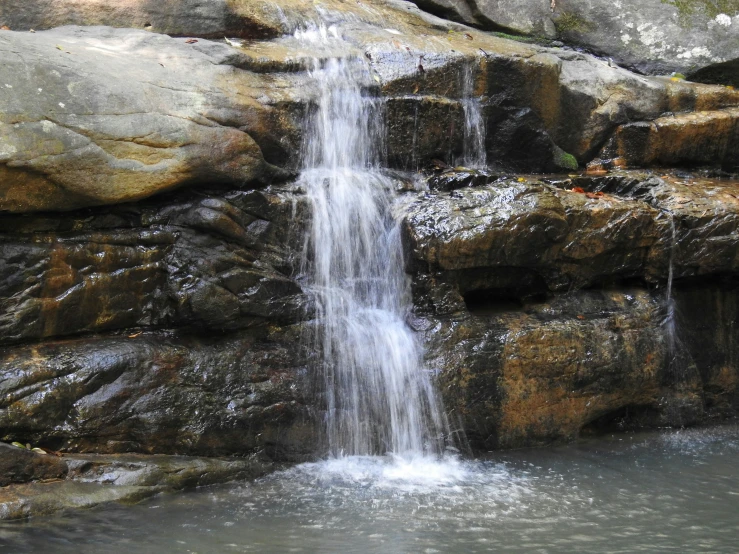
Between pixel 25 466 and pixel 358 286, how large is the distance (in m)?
3.01

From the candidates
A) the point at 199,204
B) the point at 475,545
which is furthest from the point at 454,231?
the point at 475,545

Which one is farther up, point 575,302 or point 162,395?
point 575,302

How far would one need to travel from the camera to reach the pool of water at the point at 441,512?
4.32 meters

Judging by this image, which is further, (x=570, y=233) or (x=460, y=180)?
(x=460, y=180)

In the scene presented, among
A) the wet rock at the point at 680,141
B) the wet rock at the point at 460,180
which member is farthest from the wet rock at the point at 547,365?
the wet rock at the point at 680,141

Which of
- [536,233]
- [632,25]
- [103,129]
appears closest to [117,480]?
[103,129]

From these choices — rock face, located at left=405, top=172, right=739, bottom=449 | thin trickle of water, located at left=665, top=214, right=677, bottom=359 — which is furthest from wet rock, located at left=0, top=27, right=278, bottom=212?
thin trickle of water, located at left=665, top=214, right=677, bottom=359

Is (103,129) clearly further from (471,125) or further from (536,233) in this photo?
(471,125)

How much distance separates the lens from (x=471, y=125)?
780 cm

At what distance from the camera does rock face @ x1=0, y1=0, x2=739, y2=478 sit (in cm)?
531

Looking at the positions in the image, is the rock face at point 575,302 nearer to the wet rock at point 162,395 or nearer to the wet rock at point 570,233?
the wet rock at point 570,233

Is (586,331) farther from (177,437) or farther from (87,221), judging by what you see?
(87,221)

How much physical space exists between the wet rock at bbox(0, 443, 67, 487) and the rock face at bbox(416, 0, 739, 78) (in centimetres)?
777

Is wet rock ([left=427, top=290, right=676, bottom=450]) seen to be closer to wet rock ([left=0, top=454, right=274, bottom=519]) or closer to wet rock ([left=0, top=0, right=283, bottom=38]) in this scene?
wet rock ([left=0, top=454, right=274, bottom=519])
